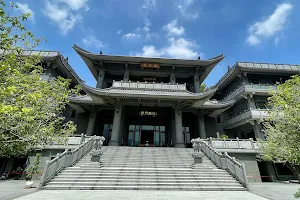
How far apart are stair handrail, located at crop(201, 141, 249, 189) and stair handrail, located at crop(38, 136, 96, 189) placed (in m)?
9.73

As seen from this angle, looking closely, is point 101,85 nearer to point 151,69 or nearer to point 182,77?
point 151,69

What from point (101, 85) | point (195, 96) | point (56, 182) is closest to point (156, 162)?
point (56, 182)

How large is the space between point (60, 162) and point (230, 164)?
10319 millimetres

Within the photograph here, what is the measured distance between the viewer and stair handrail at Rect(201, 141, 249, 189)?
821cm

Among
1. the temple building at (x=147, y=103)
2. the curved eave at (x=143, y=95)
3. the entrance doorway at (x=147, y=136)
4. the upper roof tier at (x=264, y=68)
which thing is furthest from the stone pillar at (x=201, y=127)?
the upper roof tier at (x=264, y=68)

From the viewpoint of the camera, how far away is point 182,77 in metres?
21.1

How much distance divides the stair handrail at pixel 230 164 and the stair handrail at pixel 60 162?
31.9ft

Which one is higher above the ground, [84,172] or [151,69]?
[151,69]

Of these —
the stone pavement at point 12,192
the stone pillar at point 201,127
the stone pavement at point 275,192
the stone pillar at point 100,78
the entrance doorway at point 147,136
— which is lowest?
the stone pavement at point 12,192

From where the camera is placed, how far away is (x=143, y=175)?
28.1 feet

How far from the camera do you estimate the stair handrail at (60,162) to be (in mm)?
7551

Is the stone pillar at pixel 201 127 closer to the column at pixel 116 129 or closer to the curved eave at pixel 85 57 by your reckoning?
the column at pixel 116 129

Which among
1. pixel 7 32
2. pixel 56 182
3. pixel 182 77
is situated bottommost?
pixel 56 182

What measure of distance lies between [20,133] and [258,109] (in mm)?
20712
